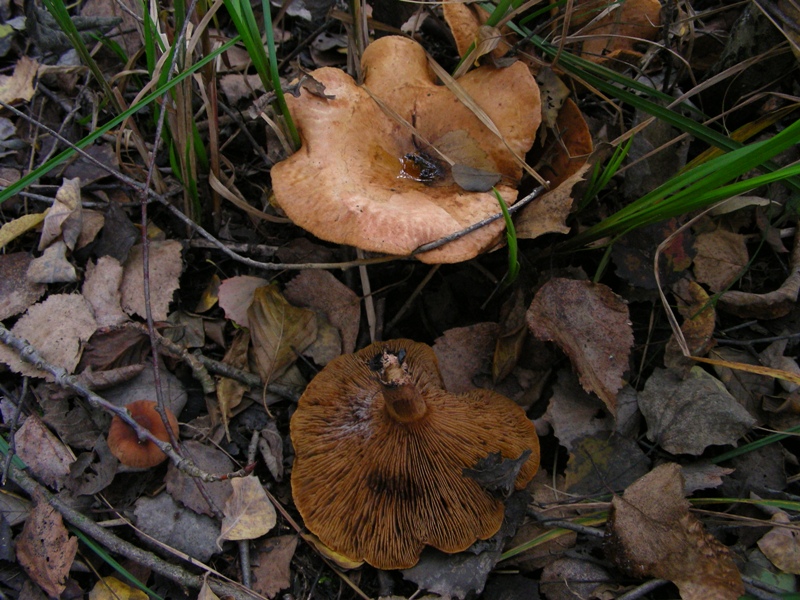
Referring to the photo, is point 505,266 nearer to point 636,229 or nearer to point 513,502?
point 636,229

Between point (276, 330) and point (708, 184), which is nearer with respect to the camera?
point (708, 184)

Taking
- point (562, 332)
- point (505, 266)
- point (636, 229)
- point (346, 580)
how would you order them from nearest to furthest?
point (346, 580) → point (562, 332) → point (636, 229) → point (505, 266)

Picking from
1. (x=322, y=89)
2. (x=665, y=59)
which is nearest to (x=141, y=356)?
(x=322, y=89)

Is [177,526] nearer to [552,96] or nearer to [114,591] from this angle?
[114,591]

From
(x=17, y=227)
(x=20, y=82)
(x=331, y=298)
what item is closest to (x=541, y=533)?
(x=331, y=298)

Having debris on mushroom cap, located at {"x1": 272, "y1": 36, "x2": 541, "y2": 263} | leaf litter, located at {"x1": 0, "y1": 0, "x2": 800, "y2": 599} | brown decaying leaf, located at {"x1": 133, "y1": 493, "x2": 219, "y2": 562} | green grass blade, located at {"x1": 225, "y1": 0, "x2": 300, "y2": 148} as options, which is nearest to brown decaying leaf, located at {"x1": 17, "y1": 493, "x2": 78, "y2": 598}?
leaf litter, located at {"x1": 0, "y1": 0, "x2": 800, "y2": 599}

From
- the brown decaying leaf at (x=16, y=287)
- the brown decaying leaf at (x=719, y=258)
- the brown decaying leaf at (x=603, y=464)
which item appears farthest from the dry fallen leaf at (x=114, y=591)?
the brown decaying leaf at (x=719, y=258)
